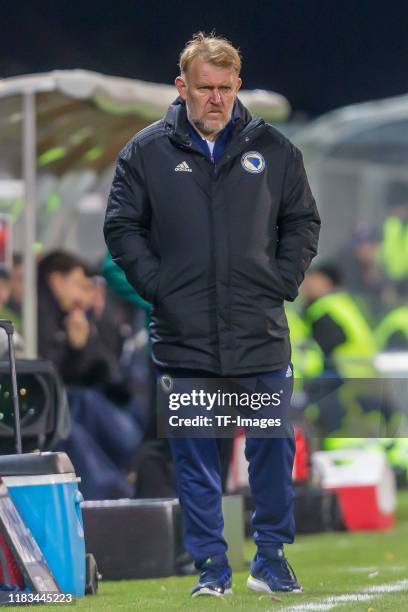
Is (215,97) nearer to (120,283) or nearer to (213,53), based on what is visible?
(213,53)

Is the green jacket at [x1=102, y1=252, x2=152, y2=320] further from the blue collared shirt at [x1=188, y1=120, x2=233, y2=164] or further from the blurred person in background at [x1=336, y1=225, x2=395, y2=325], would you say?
the blurred person in background at [x1=336, y1=225, x2=395, y2=325]

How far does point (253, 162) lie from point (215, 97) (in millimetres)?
239

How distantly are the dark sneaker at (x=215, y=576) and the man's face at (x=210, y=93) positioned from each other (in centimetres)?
136

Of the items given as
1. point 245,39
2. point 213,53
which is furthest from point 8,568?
point 245,39

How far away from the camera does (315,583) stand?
7.27m

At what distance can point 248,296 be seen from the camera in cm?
633

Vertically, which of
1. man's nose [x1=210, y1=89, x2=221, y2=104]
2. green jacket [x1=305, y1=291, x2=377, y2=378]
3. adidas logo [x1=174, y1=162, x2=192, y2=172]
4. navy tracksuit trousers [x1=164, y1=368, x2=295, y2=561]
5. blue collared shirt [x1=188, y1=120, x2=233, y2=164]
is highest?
man's nose [x1=210, y1=89, x2=221, y2=104]

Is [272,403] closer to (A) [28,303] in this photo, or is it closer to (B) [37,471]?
(B) [37,471]

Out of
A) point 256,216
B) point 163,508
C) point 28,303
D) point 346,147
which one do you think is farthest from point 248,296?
point 346,147

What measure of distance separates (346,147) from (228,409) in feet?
40.0

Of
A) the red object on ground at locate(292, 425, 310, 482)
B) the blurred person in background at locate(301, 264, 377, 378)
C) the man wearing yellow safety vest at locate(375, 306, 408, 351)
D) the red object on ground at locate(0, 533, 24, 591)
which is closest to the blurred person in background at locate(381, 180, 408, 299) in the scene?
the man wearing yellow safety vest at locate(375, 306, 408, 351)

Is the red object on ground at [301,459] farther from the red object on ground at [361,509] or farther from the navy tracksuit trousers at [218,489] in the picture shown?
the navy tracksuit trousers at [218,489]

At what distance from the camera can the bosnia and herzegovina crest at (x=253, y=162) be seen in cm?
634

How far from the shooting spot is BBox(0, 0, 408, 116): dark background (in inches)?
603
